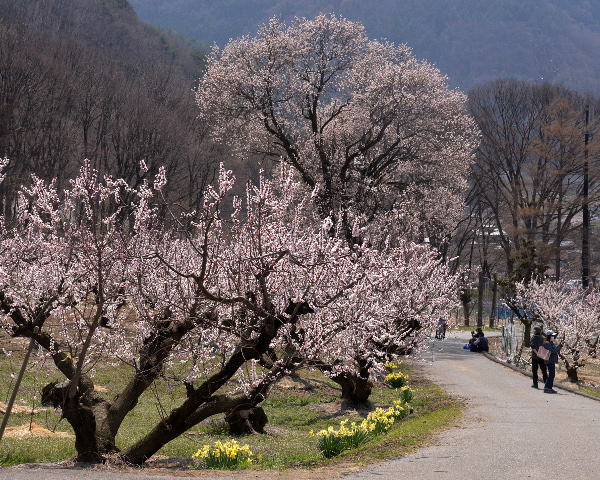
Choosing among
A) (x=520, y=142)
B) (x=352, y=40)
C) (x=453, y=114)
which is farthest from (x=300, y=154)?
(x=520, y=142)

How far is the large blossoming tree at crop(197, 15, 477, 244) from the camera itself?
28.0 m

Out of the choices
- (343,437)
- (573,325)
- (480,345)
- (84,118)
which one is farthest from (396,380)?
(84,118)

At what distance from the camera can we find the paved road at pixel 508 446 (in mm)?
8078

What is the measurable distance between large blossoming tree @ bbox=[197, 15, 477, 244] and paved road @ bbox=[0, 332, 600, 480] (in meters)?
13.0

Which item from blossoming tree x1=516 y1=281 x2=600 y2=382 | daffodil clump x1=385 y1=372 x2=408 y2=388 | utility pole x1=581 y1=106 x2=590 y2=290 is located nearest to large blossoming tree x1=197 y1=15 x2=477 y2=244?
blossoming tree x1=516 y1=281 x2=600 y2=382

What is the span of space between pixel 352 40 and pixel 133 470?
24452mm

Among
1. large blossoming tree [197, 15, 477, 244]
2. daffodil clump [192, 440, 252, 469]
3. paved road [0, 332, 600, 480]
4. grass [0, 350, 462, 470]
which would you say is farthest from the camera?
large blossoming tree [197, 15, 477, 244]

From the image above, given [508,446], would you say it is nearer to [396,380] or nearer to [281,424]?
[281,424]

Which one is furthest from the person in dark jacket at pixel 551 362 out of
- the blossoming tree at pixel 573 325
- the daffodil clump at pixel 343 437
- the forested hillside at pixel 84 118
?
the forested hillside at pixel 84 118

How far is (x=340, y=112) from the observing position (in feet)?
97.7

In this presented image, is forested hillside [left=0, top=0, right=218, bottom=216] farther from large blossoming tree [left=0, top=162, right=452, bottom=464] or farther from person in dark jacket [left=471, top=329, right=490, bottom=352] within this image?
person in dark jacket [left=471, top=329, right=490, bottom=352]

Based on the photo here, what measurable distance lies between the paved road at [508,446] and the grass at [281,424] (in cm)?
61

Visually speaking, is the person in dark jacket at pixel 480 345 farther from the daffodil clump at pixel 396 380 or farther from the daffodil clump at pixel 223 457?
the daffodil clump at pixel 223 457

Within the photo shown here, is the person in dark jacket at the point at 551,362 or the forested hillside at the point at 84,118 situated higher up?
the forested hillside at the point at 84,118
